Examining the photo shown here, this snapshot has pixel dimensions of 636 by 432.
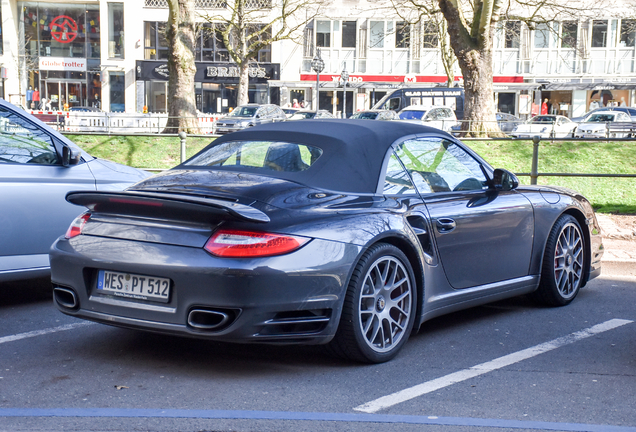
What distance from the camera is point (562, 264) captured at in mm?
5922

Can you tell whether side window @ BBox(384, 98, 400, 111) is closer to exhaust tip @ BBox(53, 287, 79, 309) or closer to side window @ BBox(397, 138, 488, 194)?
side window @ BBox(397, 138, 488, 194)

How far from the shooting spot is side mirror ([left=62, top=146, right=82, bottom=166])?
5.86 meters

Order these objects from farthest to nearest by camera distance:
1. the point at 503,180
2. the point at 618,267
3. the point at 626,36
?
the point at 626,36 → the point at 618,267 → the point at 503,180

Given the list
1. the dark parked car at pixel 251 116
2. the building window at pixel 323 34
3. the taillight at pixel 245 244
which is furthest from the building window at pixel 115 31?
the taillight at pixel 245 244

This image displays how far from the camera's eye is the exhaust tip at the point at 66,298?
166 inches

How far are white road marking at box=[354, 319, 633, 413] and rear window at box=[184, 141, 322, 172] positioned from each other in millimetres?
1393

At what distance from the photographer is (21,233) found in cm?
557

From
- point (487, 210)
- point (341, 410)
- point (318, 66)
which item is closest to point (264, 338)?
point (341, 410)

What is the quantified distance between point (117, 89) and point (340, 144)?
4751cm

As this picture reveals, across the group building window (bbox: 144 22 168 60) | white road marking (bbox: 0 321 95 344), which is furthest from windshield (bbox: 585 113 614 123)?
white road marking (bbox: 0 321 95 344)

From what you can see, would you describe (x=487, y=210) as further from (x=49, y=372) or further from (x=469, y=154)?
(x=49, y=372)

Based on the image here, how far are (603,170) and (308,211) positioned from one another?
41.7ft

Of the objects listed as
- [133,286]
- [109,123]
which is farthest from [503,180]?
[109,123]

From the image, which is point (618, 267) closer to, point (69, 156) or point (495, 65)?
point (69, 156)
